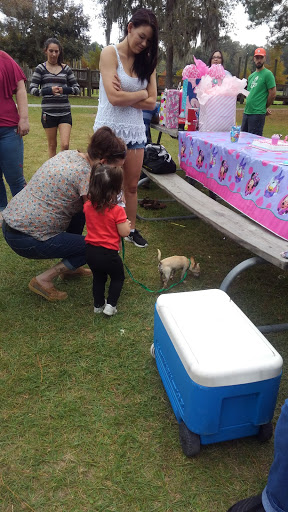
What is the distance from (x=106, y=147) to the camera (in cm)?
228

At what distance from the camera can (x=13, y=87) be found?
347 cm

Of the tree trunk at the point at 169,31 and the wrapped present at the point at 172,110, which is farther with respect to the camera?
the tree trunk at the point at 169,31

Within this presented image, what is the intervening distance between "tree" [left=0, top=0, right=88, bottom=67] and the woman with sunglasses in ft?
71.8

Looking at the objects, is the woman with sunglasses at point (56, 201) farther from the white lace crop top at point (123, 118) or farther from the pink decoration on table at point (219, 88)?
the pink decoration on table at point (219, 88)

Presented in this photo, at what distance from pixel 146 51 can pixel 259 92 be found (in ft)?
11.5

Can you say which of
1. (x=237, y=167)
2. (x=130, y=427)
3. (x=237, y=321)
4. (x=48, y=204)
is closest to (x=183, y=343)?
(x=237, y=321)

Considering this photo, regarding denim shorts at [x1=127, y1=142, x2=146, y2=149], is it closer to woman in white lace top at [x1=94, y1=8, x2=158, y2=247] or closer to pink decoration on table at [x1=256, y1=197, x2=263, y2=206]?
woman in white lace top at [x1=94, y1=8, x2=158, y2=247]

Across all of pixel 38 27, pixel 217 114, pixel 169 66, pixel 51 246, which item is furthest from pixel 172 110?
pixel 38 27

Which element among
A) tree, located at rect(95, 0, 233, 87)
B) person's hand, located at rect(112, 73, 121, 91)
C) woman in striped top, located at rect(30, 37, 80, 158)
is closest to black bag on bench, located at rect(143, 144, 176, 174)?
woman in striped top, located at rect(30, 37, 80, 158)

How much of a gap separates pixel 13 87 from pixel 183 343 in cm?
298

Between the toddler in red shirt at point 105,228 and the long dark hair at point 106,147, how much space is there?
106 millimetres

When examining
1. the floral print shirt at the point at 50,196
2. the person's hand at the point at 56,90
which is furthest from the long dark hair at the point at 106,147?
the person's hand at the point at 56,90

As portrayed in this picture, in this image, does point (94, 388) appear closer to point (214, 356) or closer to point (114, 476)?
point (114, 476)

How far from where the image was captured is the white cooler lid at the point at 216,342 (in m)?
1.46
